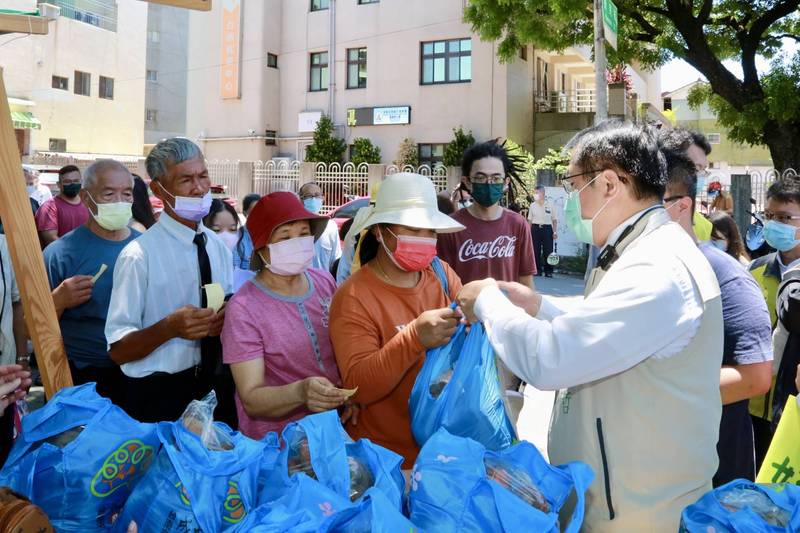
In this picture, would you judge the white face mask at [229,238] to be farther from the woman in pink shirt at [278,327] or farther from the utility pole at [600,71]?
the utility pole at [600,71]

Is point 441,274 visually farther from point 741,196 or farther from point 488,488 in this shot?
point 741,196

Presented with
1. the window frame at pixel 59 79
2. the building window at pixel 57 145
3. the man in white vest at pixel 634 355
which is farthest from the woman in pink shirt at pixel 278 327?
the building window at pixel 57 145

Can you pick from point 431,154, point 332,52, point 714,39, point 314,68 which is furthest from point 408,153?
point 714,39

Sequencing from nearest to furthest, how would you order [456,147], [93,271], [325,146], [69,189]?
[93,271], [69,189], [456,147], [325,146]

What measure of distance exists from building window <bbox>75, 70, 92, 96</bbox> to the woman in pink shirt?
31247 millimetres

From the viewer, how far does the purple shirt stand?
8.28 ft

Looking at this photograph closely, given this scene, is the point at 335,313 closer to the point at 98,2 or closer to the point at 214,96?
the point at 214,96

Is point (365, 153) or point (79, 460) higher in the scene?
point (365, 153)

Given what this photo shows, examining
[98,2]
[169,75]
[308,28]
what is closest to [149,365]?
[308,28]

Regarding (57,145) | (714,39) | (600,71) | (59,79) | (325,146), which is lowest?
(600,71)

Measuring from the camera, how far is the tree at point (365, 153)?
2480cm

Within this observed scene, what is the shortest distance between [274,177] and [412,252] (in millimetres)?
21906

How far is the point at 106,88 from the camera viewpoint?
103ft

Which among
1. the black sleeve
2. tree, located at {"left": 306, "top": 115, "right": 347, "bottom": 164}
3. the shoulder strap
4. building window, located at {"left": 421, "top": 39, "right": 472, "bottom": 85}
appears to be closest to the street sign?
the black sleeve
